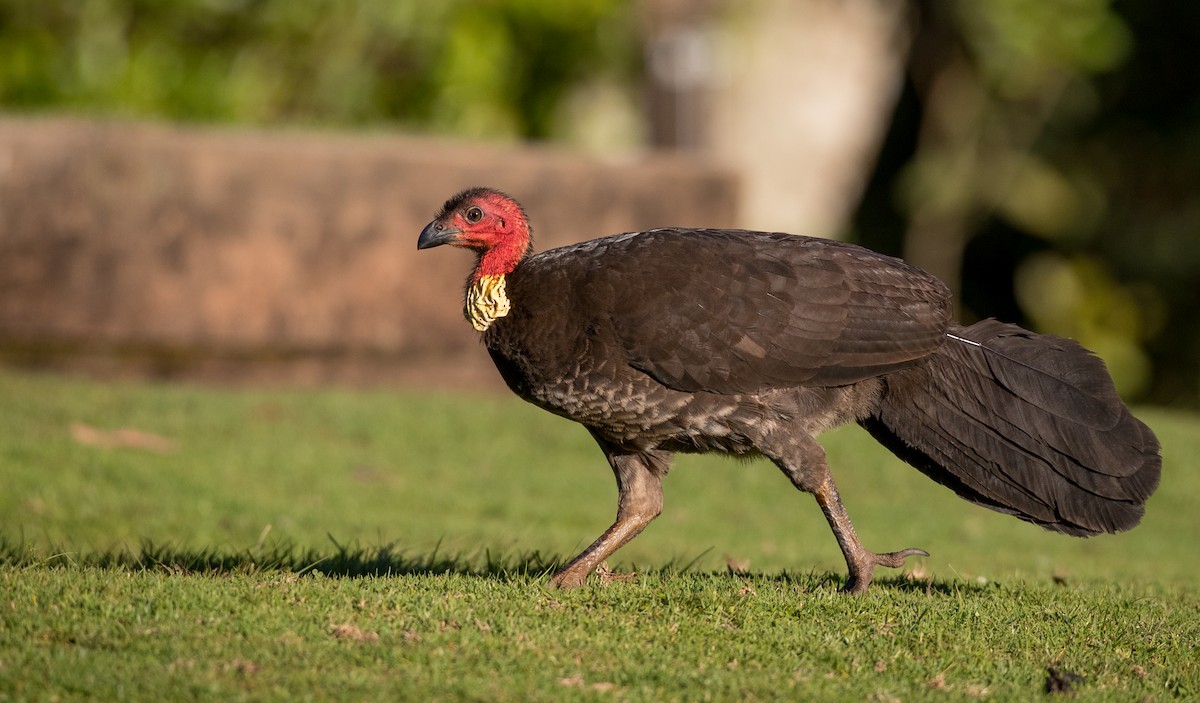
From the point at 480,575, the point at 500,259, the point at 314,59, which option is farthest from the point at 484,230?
the point at 314,59

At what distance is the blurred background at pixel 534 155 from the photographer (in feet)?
34.4

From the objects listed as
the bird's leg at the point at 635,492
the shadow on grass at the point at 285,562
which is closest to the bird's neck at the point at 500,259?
the bird's leg at the point at 635,492

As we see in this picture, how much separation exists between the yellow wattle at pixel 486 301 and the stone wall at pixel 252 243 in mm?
5200

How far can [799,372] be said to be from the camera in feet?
18.7

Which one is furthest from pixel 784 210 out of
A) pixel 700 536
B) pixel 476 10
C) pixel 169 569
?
pixel 169 569

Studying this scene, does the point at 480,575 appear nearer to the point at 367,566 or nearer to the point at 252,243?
the point at 367,566

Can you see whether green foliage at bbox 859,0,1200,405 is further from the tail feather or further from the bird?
the bird

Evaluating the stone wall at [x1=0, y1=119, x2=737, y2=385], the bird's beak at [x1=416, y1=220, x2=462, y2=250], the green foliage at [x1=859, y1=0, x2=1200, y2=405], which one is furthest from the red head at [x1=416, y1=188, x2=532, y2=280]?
the green foliage at [x1=859, y1=0, x2=1200, y2=405]

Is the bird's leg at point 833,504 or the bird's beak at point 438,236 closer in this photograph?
the bird's leg at point 833,504

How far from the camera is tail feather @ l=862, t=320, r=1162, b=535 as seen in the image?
5660mm

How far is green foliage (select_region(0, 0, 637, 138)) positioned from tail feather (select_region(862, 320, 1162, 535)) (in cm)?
831

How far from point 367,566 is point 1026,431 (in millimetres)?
2752

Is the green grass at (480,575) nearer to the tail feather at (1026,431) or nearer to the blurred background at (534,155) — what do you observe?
the tail feather at (1026,431)

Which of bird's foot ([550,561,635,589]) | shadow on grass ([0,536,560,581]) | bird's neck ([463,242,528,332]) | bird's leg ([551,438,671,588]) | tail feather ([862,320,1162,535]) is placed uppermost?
bird's neck ([463,242,528,332])
